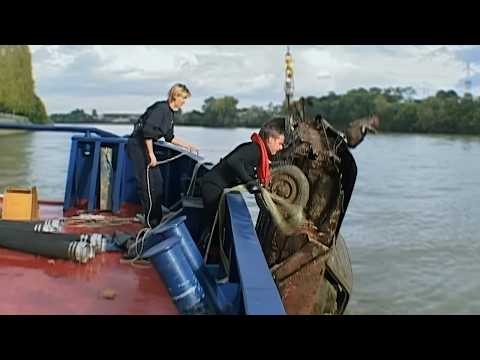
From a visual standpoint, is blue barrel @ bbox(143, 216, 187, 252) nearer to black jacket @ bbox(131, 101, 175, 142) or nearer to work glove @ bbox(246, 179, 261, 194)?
work glove @ bbox(246, 179, 261, 194)

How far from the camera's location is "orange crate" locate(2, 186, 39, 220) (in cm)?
514

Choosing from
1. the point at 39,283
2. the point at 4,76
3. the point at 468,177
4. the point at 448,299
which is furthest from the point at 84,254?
the point at 4,76

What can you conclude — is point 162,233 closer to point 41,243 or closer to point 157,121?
point 41,243

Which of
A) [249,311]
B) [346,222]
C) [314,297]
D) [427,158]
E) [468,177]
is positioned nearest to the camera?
[249,311]

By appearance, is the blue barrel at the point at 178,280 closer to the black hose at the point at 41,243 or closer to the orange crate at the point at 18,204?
the black hose at the point at 41,243

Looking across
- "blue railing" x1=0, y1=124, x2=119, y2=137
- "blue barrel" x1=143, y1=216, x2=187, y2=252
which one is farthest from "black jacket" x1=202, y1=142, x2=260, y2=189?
"blue railing" x1=0, y1=124, x2=119, y2=137

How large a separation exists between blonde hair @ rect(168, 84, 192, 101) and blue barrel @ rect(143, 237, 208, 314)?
5.94 ft

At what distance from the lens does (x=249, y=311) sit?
2.27 metres

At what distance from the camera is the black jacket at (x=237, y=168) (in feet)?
13.5

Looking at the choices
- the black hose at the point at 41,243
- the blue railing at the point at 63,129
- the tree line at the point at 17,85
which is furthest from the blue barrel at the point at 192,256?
the tree line at the point at 17,85

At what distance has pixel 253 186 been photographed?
418 centimetres

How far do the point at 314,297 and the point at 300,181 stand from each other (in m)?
1.09

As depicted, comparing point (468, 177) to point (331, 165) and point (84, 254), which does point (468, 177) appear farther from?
point (84, 254)

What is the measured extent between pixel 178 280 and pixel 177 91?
1.97m
